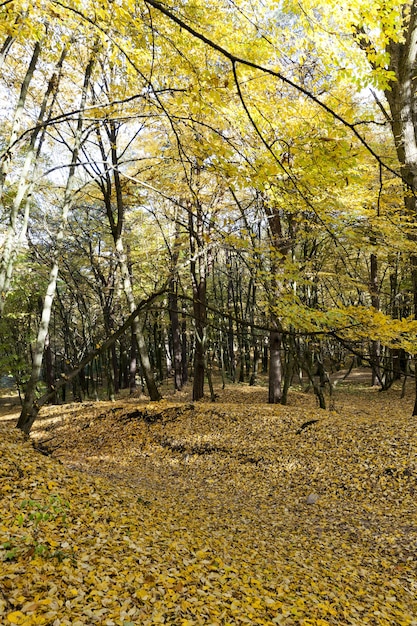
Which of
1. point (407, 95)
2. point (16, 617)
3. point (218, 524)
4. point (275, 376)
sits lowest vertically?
point (218, 524)

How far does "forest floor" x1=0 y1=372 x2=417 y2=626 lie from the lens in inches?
125

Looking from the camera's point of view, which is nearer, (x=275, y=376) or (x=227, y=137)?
(x=227, y=137)

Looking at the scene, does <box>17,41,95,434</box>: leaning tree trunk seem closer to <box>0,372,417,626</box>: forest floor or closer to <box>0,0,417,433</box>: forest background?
<box>0,0,417,433</box>: forest background

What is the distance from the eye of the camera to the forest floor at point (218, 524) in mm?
3172

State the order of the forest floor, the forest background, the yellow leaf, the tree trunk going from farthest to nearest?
the tree trunk → the forest background → the forest floor → the yellow leaf

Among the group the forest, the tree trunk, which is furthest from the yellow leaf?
the tree trunk

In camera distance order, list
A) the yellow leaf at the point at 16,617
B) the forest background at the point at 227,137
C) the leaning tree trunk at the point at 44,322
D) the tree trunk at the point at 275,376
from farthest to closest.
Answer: the tree trunk at the point at 275,376, the leaning tree trunk at the point at 44,322, the forest background at the point at 227,137, the yellow leaf at the point at 16,617

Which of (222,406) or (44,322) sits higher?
(44,322)

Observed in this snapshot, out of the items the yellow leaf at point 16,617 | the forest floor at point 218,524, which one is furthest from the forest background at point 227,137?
the yellow leaf at point 16,617

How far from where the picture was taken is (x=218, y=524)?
18.2 feet

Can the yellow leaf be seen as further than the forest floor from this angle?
No

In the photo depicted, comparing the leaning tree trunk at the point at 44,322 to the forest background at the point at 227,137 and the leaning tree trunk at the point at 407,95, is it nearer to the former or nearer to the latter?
the forest background at the point at 227,137

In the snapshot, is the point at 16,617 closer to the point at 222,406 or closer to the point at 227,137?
the point at 227,137

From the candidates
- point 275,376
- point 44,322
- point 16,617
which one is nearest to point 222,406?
point 275,376
